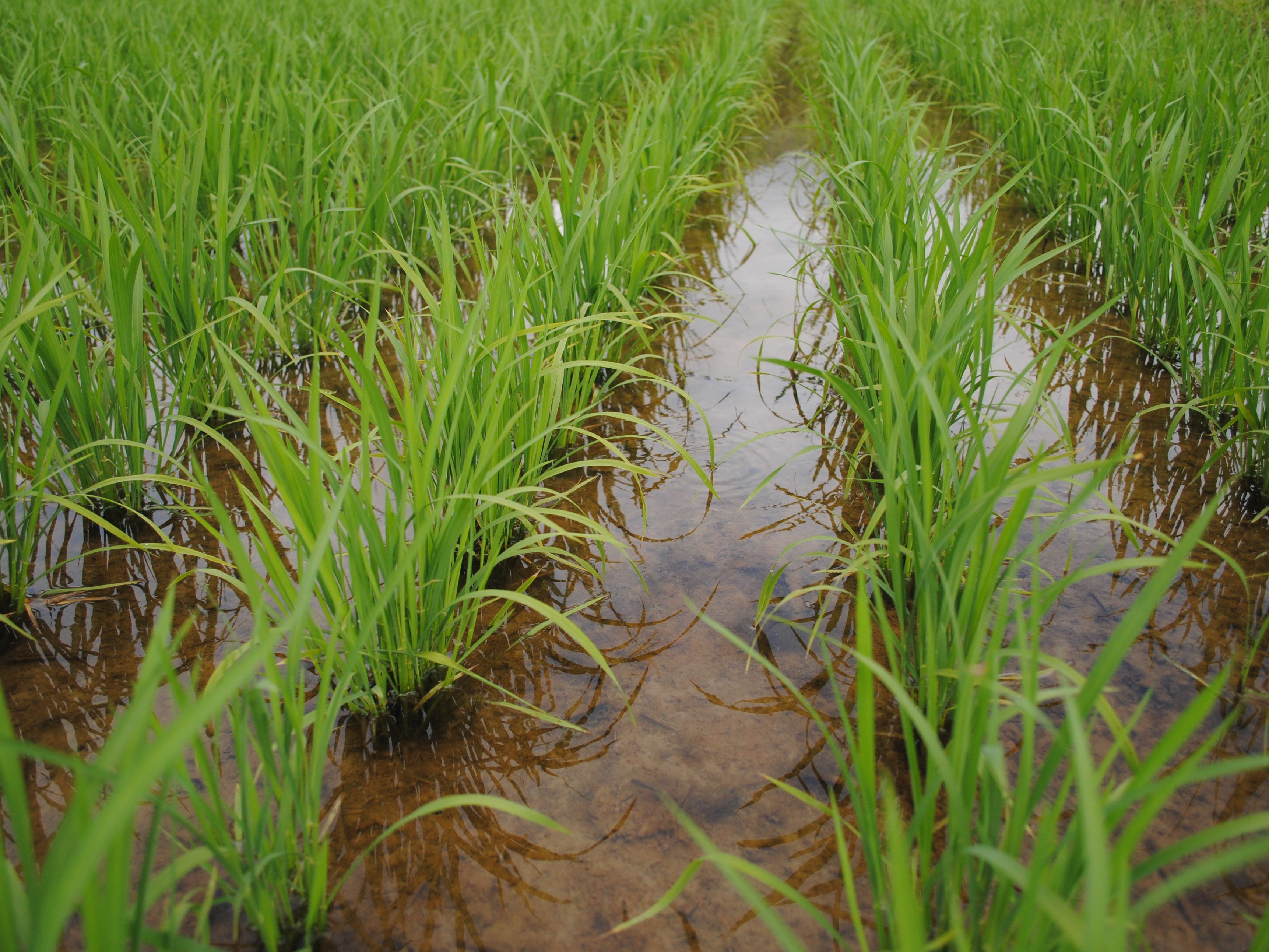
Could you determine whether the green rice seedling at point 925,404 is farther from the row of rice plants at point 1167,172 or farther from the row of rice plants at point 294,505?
the row of rice plants at point 294,505

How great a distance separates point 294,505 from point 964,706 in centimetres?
A: 81

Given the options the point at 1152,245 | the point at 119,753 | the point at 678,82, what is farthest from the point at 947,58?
the point at 119,753

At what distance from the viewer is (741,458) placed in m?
1.91

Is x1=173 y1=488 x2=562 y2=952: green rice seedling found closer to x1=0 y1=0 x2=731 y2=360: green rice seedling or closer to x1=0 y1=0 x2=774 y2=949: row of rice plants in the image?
x1=0 y1=0 x2=774 y2=949: row of rice plants

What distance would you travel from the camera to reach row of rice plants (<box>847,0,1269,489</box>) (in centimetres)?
179

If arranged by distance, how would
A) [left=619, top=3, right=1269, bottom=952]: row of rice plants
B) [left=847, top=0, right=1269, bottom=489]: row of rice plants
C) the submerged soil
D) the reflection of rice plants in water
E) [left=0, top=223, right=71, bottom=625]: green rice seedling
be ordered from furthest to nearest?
1. [left=847, top=0, right=1269, bottom=489]: row of rice plants
2. [left=0, top=223, right=71, bottom=625]: green rice seedling
3. the submerged soil
4. the reflection of rice plants in water
5. [left=619, top=3, right=1269, bottom=952]: row of rice plants

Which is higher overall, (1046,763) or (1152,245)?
(1152,245)

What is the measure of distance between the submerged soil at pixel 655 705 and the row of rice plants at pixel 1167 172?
0.24 meters

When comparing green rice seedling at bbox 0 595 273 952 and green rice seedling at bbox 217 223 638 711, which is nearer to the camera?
green rice seedling at bbox 0 595 273 952

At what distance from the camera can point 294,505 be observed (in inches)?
40.6

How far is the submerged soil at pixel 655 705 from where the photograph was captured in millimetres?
981

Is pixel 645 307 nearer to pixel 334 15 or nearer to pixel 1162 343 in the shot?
pixel 1162 343

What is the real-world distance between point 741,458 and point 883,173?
30.3 inches

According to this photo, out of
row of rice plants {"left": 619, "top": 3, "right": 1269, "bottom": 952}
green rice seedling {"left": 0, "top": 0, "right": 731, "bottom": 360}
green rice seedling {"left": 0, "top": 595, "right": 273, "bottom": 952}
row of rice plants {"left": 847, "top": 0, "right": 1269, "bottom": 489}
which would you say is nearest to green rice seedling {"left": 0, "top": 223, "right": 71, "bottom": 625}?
green rice seedling {"left": 0, "top": 0, "right": 731, "bottom": 360}
